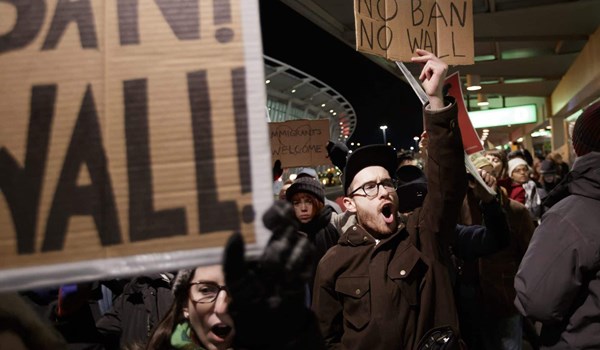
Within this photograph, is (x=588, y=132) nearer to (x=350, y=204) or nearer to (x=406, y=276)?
(x=406, y=276)

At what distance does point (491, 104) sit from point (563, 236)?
3184cm

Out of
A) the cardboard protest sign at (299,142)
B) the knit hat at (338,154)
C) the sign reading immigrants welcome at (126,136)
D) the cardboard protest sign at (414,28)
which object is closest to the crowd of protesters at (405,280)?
the sign reading immigrants welcome at (126,136)

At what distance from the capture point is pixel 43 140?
1.50 m

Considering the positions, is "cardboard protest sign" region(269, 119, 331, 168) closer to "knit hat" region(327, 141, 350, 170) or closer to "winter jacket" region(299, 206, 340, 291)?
"knit hat" region(327, 141, 350, 170)

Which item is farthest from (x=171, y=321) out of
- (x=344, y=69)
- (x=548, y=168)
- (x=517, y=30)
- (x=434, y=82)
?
(x=344, y=69)

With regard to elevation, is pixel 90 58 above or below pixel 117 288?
above

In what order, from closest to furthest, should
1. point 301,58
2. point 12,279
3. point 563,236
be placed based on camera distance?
1. point 12,279
2. point 563,236
3. point 301,58

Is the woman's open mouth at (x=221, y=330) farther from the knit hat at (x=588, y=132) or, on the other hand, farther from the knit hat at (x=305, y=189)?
the knit hat at (x=305, y=189)

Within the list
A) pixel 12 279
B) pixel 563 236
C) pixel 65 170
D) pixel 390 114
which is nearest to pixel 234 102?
pixel 65 170

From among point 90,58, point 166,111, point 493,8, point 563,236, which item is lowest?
point 563,236

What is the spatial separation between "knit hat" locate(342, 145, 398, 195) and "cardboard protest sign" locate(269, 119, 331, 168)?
5.09 meters

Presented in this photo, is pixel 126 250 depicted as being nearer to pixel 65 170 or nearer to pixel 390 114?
pixel 65 170

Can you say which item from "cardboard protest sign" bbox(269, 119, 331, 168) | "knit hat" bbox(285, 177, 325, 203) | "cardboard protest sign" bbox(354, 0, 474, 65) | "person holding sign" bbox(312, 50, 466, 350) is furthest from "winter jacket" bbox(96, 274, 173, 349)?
"cardboard protest sign" bbox(269, 119, 331, 168)

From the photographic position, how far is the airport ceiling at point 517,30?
1123cm
